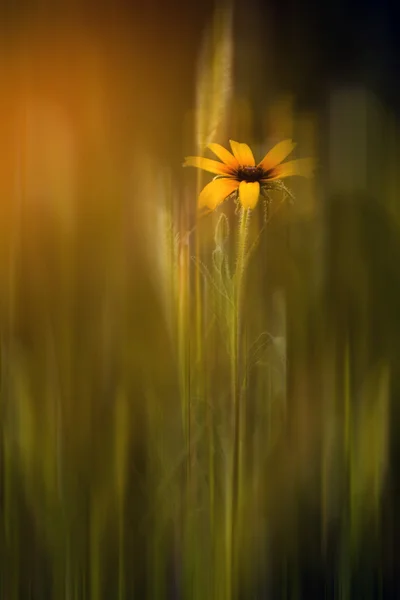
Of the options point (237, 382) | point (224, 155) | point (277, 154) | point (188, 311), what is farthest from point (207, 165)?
point (237, 382)

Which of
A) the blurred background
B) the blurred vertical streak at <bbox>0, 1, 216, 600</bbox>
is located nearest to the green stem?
the blurred background

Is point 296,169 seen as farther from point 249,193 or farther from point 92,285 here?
point 92,285

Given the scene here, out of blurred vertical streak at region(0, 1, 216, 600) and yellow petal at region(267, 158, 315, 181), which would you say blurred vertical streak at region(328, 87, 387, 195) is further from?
blurred vertical streak at region(0, 1, 216, 600)

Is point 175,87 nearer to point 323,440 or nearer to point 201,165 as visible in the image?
point 201,165

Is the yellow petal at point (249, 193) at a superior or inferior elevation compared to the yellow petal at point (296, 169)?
inferior

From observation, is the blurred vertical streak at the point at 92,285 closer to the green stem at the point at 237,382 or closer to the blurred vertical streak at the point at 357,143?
the green stem at the point at 237,382

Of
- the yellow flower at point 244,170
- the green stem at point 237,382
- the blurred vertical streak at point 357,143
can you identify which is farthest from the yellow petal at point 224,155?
the blurred vertical streak at point 357,143
